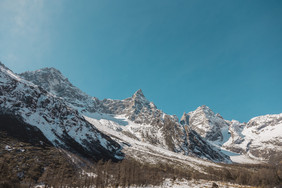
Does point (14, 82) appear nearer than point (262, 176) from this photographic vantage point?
No

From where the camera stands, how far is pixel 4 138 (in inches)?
4646

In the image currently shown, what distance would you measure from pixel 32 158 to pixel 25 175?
66.9ft

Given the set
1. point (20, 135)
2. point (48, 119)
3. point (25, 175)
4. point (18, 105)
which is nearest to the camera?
point (25, 175)

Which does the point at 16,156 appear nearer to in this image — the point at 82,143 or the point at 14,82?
the point at 82,143

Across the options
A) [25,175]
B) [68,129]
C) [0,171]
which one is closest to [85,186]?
[25,175]

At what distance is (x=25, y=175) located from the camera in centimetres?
8969

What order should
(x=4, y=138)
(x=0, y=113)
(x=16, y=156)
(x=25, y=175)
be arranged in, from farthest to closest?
(x=0, y=113) → (x=4, y=138) → (x=16, y=156) → (x=25, y=175)

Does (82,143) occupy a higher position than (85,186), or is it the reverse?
(82,143)

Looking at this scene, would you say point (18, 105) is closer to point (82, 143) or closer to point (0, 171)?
point (82, 143)

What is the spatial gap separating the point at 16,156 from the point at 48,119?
8815cm

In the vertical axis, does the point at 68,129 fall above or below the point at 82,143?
above

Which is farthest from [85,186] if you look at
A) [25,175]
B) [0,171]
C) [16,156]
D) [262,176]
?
[262,176]

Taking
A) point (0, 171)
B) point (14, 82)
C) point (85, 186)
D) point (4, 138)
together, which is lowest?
point (85, 186)

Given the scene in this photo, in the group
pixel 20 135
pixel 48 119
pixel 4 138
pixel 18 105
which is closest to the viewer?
pixel 4 138
